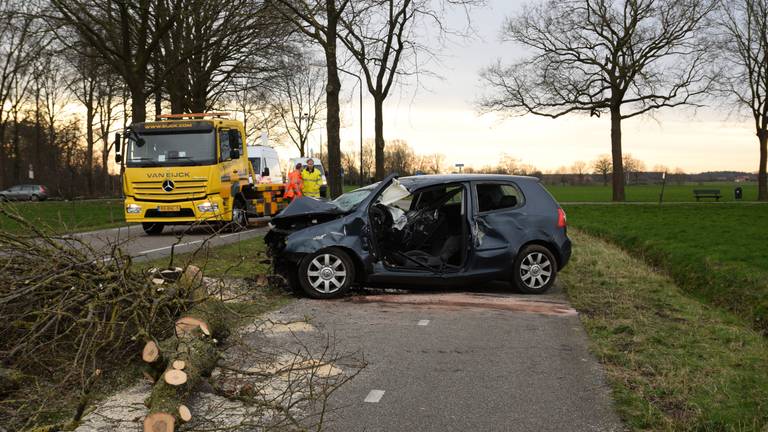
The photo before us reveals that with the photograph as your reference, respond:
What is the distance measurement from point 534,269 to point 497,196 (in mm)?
1036

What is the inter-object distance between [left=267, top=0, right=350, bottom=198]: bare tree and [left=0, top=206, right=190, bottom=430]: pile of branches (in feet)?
51.7

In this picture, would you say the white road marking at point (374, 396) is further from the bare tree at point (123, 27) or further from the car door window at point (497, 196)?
the bare tree at point (123, 27)

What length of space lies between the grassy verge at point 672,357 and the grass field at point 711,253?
25.4 inches

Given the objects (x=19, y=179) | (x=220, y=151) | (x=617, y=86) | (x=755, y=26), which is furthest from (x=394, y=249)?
(x=19, y=179)

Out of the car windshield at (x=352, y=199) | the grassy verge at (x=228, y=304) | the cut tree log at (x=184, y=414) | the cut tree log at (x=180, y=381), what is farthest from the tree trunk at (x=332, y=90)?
the cut tree log at (x=184, y=414)

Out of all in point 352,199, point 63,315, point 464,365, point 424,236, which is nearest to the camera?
point 63,315

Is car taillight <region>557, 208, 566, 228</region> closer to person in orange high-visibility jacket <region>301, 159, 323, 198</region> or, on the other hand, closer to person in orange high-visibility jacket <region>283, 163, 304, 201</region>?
person in orange high-visibility jacket <region>301, 159, 323, 198</region>

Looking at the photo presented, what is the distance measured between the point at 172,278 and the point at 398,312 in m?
2.46

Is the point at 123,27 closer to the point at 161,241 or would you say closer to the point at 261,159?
the point at 261,159

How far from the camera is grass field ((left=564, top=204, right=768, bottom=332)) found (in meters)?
10.1

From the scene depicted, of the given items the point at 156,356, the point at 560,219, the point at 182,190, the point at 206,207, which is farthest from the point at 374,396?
the point at 182,190

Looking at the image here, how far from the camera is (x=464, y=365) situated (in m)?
5.74

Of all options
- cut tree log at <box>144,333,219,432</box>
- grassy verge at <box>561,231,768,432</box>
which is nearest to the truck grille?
grassy verge at <box>561,231,768,432</box>

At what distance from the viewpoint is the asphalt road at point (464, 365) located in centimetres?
445
